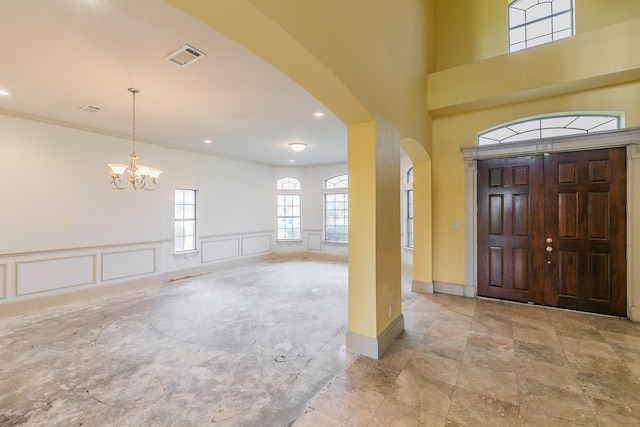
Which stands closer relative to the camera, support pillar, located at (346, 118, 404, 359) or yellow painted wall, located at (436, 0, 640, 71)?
support pillar, located at (346, 118, 404, 359)

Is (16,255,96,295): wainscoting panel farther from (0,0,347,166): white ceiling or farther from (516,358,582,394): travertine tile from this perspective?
(516,358,582,394): travertine tile

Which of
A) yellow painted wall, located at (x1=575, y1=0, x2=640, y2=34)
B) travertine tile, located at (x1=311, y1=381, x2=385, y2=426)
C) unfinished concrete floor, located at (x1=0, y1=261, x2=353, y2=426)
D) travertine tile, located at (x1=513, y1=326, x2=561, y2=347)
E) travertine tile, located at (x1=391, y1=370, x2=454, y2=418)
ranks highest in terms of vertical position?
yellow painted wall, located at (x1=575, y1=0, x2=640, y2=34)

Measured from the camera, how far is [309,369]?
2.55m

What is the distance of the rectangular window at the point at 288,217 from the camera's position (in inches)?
347

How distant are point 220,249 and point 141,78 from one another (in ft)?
15.6

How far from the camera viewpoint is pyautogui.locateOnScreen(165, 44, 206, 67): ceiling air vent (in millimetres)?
2514

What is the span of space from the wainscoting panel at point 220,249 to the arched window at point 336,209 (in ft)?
8.93

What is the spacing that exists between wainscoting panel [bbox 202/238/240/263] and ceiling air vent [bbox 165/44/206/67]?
4819 mm

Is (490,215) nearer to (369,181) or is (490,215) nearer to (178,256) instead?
(369,181)

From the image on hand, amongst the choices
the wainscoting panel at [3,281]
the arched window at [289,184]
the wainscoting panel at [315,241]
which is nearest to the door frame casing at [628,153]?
the wainscoting panel at [315,241]

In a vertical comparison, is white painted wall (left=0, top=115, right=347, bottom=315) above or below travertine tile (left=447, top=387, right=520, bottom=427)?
above

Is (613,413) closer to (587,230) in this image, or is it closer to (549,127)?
(587,230)

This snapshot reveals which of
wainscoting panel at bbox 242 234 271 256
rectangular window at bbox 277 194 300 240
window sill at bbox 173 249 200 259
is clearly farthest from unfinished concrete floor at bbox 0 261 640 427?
rectangular window at bbox 277 194 300 240

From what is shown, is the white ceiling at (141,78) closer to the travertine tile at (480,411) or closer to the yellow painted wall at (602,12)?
the travertine tile at (480,411)
